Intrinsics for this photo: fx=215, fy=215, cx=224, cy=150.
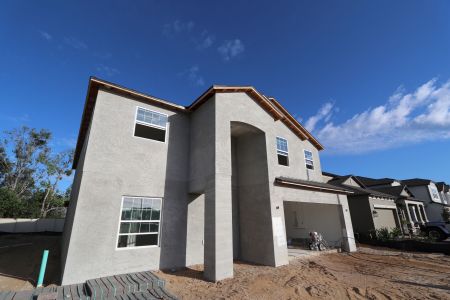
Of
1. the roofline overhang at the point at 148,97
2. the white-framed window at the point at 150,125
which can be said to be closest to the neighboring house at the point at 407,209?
the roofline overhang at the point at 148,97

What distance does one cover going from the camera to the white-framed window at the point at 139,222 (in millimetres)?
8648

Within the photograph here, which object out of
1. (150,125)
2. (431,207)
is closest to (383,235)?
(150,125)

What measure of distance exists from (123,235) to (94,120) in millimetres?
4864

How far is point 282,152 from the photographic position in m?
15.5

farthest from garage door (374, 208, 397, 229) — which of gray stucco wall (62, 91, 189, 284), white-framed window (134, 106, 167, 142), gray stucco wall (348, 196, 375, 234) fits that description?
white-framed window (134, 106, 167, 142)

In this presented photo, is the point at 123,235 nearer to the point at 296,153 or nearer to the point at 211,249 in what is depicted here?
the point at 211,249

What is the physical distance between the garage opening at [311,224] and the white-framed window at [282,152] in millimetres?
4660

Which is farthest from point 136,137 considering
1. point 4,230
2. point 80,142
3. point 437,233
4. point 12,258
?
point 4,230

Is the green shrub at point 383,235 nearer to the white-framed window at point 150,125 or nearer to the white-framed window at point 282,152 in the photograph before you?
the white-framed window at point 282,152

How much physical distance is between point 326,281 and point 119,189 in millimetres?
8797

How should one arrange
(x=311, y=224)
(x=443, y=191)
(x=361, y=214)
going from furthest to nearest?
(x=443, y=191)
(x=361, y=214)
(x=311, y=224)

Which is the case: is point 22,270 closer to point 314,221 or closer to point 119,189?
point 119,189

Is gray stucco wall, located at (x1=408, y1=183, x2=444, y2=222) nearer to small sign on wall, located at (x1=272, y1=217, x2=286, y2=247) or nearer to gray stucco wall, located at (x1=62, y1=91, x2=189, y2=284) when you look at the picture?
small sign on wall, located at (x1=272, y1=217, x2=286, y2=247)

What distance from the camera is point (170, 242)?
9.54 meters
